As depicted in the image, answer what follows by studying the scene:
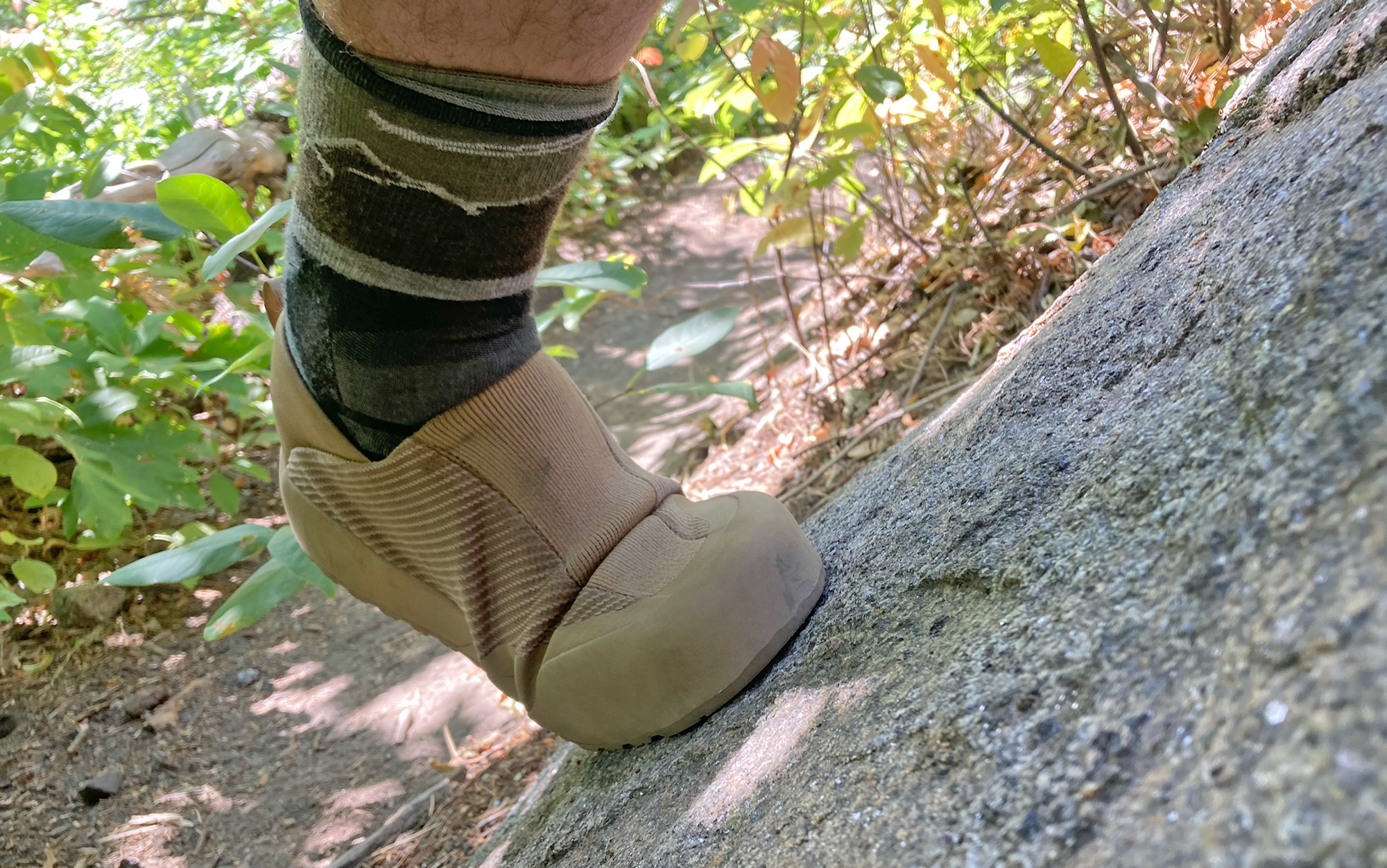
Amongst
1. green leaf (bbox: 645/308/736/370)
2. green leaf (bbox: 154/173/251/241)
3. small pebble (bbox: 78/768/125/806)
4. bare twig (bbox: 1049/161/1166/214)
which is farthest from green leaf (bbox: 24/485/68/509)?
bare twig (bbox: 1049/161/1166/214)

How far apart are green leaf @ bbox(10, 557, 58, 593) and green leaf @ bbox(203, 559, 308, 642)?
772mm

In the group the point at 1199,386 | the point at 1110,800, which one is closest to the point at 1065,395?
the point at 1199,386

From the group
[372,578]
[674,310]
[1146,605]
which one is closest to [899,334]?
[372,578]

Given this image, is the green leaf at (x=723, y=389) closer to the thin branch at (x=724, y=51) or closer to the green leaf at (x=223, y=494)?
the thin branch at (x=724, y=51)

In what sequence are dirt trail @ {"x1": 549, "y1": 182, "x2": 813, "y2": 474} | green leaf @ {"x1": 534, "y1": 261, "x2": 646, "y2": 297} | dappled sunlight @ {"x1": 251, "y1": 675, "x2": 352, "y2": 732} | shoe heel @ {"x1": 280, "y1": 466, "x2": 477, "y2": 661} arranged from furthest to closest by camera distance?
dirt trail @ {"x1": 549, "y1": 182, "x2": 813, "y2": 474} < dappled sunlight @ {"x1": 251, "y1": 675, "x2": 352, "y2": 732} < green leaf @ {"x1": 534, "y1": 261, "x2": 646, "y2": 297} < shoe heel @ {"x1": 280, "y1": 466, "x2": 477, "y2": 661}

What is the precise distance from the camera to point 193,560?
3.99ft

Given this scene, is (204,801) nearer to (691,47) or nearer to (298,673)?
(298,673)

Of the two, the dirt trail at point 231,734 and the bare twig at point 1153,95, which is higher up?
Answer: the bare twig at point 1153,95

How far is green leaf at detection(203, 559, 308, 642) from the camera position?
3.81 ft

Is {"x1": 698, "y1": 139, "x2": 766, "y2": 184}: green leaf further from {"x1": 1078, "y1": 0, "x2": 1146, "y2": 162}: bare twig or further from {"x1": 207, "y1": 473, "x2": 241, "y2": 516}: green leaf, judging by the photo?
{"x1": 207, "y1": 473, "x2": 241, "y2": 516}: green leaf

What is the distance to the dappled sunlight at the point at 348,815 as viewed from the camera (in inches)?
50.4

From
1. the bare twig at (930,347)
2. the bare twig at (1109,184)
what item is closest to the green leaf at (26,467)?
the bare twig at (930,347)

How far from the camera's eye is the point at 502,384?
2.74 feet

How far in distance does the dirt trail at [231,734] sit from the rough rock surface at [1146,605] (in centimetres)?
66
